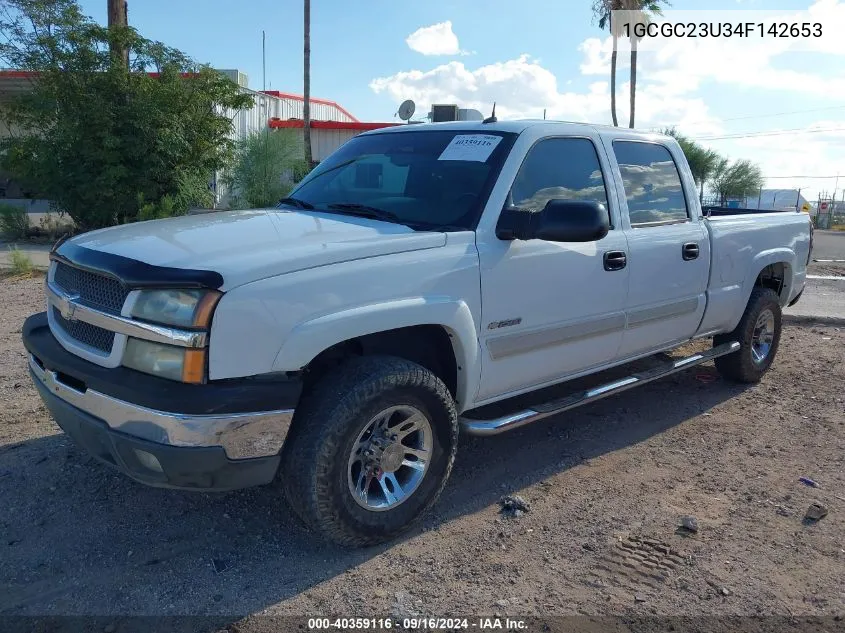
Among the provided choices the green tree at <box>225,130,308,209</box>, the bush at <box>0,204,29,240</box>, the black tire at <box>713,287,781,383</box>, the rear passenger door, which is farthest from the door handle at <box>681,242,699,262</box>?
the bush at <box>0,204,29,240</box>

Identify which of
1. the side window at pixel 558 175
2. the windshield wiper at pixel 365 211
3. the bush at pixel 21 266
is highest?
the side window at pixel 558 175

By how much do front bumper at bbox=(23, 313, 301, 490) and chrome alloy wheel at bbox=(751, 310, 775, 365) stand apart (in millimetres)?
4648

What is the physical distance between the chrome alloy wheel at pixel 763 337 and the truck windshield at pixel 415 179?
3.34m

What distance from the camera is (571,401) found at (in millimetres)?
4250

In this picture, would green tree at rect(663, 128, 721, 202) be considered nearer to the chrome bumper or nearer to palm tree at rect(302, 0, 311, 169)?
palm tree at rect(302, 0, 311, 169)

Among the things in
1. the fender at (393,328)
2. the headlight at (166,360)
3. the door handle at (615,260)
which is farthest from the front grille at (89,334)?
the door handle at (615,260)

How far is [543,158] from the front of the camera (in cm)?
411

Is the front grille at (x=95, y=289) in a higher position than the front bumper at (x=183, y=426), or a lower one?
higher

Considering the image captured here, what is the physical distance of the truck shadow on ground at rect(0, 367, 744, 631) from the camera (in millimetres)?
2953

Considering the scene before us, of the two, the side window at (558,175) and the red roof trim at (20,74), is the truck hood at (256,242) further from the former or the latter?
the red roof trim at (20,74)

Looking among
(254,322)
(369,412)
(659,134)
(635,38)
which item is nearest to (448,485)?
(369,412)

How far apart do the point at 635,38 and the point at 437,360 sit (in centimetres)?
2838

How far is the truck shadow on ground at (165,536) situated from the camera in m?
2.95

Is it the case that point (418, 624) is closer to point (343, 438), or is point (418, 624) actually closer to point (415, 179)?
point (343, 438)
